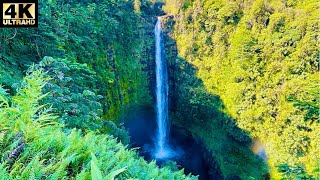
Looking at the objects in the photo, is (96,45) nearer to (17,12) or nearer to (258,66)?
(258,66)

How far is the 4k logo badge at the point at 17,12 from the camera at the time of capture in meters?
4.12

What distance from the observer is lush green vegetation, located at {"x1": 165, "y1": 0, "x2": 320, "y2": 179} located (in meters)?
10.9

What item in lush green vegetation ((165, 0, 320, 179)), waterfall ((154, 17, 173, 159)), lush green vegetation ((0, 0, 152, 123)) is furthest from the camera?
waterfall ((154, 17, 173, 159))

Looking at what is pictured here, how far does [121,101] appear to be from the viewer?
14.2 meters

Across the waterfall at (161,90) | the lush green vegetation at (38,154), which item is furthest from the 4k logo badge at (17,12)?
the waterfall at (161,90)

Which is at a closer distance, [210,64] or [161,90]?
[210,64]

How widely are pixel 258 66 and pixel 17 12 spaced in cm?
1110

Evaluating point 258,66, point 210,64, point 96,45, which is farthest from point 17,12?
point 210,64

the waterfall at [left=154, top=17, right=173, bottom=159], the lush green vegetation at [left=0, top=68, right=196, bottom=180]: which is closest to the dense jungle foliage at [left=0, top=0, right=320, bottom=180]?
the waterfall at [left=154, top=17, right=173, bottom=159]

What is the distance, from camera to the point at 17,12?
420 centimetres

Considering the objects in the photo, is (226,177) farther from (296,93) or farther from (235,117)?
(296,93)

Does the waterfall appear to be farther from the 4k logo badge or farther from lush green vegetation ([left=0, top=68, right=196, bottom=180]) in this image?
lush green vegetation ([left=0, top=68, right=196, bottom=180])

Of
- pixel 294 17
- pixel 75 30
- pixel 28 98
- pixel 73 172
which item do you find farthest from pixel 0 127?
pixel 294 17

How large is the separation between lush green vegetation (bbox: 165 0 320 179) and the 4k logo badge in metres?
8.68
